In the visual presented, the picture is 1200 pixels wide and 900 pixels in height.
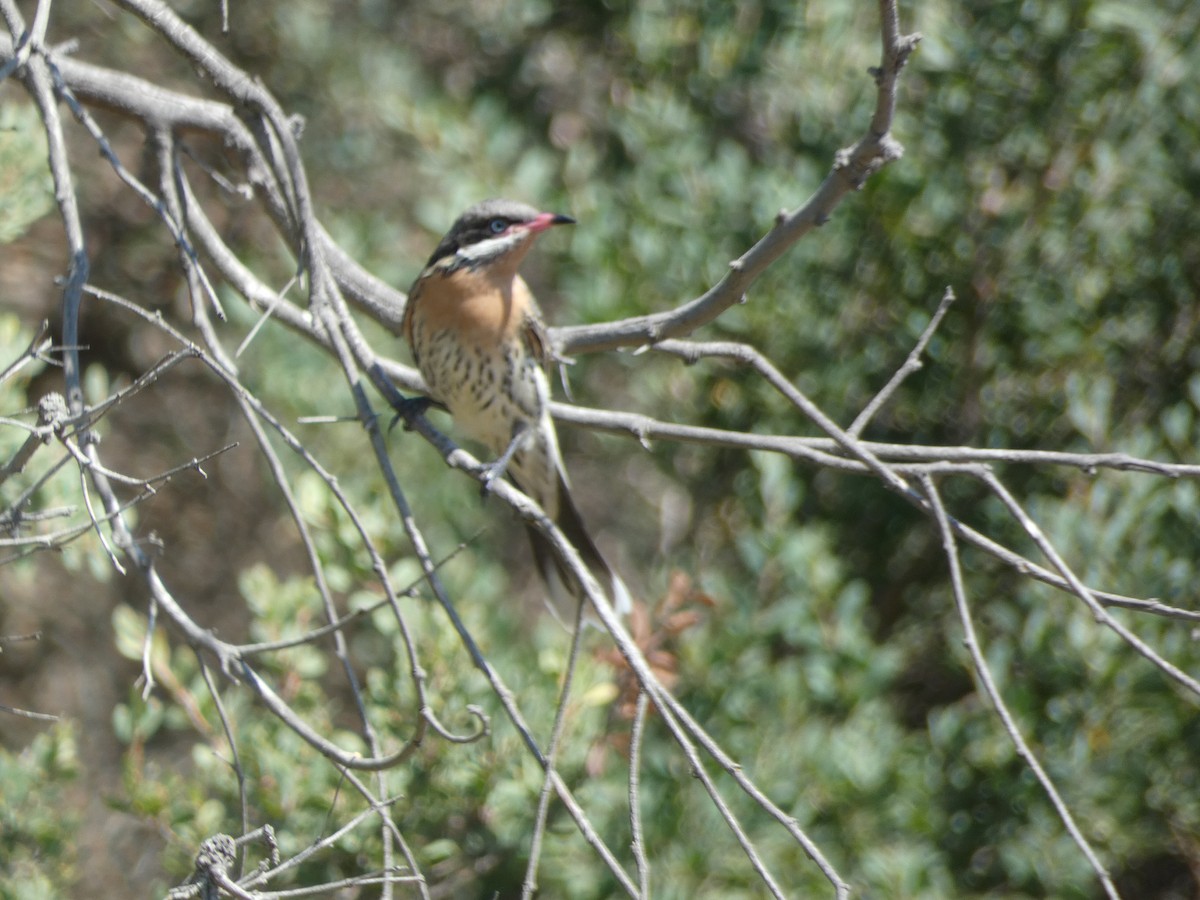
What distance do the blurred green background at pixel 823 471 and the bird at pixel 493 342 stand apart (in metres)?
0.44

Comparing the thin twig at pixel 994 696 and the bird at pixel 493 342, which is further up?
the bird at pixel 493 342

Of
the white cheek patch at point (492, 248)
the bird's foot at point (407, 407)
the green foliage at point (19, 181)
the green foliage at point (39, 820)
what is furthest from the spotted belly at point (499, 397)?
the green foliage at point (39, 820)

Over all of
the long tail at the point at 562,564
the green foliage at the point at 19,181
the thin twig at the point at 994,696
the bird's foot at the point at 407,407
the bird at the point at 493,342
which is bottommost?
the thin twig at the point at 994,696

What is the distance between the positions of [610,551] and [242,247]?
2.59m

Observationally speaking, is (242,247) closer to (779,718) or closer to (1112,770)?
(779,718)

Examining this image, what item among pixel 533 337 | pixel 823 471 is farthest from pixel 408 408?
pixel 823 471

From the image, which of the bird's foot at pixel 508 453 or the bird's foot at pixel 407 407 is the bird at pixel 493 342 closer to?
the bird's foot at pixel 508 453

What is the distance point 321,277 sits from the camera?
9.98ft

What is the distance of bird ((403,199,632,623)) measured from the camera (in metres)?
4.38

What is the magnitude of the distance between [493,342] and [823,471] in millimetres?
1516

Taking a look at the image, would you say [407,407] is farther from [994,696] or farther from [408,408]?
[994,696]

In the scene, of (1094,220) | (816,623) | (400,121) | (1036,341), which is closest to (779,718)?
(816,623)

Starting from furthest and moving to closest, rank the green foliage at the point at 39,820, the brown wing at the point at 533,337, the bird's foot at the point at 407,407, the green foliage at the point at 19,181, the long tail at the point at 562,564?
1. the brown wing at the point at 533,337
2. the long tail at the point at 562,564
3. the green foliage at the point at 19,181
4. the green foliage at the point at 39,820
5. the bird's foot at the point at 407,407

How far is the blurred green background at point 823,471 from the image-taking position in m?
4.32
